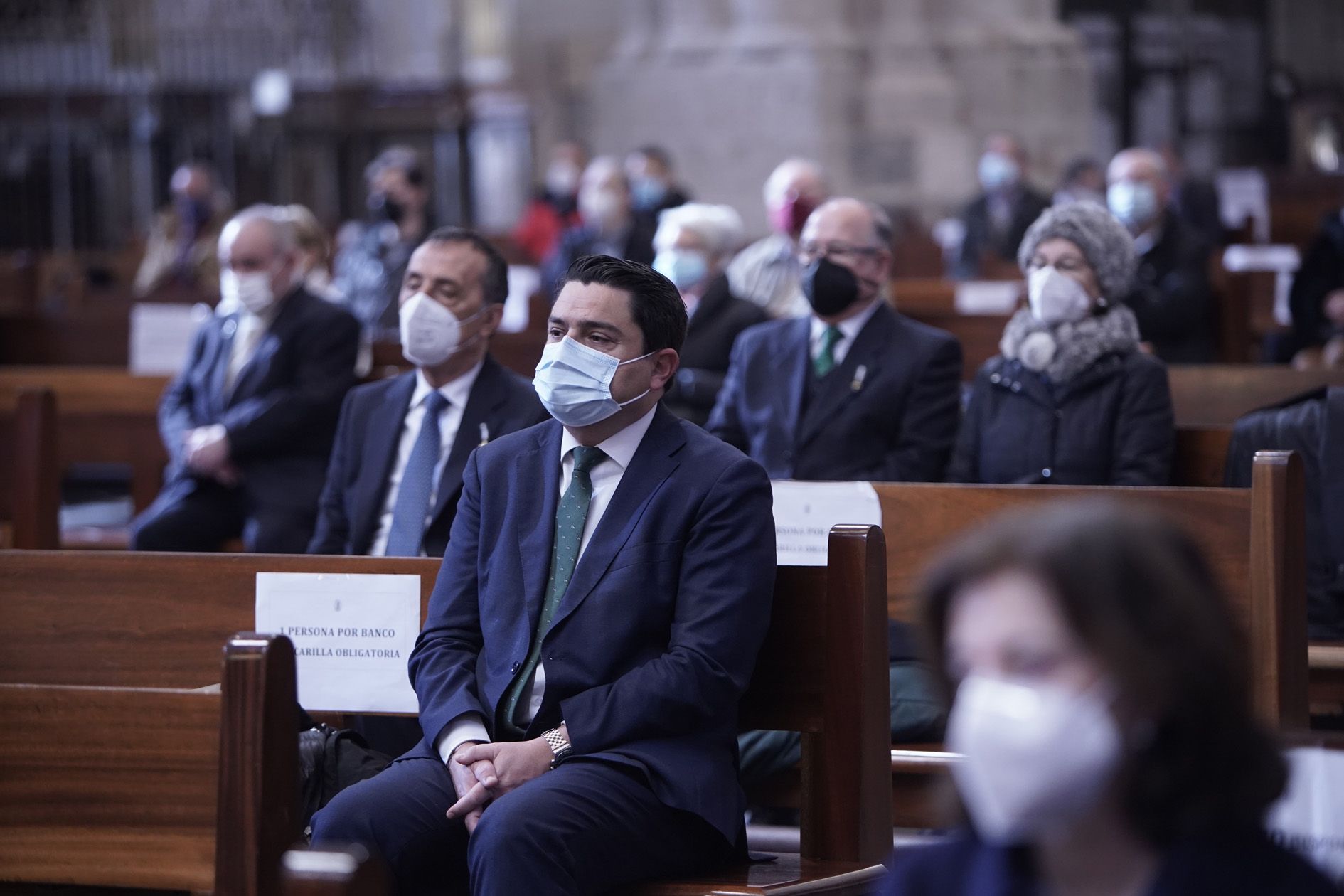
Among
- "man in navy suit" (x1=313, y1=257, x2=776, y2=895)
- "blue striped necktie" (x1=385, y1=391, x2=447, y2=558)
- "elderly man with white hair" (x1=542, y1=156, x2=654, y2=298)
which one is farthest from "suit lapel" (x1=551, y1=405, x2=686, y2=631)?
"elderly man with white hair" (x1=542, y1=156, x2=654, y2=298)

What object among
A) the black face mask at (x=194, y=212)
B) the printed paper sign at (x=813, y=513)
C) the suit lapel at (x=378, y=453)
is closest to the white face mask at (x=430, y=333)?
the suit lapel at (x=378, y=453)

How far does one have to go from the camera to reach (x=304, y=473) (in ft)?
18.9

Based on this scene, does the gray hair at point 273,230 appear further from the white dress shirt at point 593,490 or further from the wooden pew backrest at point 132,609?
the white dress shirt at point 593,490

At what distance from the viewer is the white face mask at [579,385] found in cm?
317

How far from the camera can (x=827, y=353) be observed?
5.05 m

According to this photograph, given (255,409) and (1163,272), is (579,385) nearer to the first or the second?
(255,409)

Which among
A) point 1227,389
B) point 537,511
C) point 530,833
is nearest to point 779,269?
point 1227,389

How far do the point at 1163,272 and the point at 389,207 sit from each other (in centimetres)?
362

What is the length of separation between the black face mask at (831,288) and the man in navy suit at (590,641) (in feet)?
5.48

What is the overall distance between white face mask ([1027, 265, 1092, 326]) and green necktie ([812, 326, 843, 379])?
62 centimetres

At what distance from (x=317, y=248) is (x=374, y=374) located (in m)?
1.32

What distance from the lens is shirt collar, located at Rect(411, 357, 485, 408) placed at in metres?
4.33

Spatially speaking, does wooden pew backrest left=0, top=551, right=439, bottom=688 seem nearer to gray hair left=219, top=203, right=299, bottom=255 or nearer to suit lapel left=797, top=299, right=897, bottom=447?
suit lapel left=797, top=299, right=897, bottom=447

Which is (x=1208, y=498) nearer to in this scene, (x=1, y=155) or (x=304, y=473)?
(x=304, y=473)
